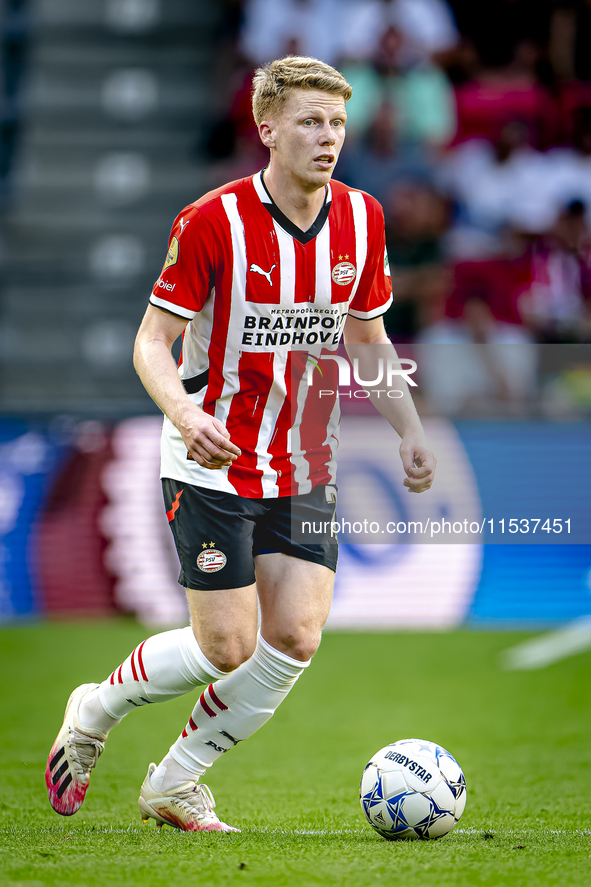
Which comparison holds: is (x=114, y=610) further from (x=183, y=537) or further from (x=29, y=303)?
(x=183, y=537)

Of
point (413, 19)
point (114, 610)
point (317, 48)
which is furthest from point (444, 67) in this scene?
point (114, 610)

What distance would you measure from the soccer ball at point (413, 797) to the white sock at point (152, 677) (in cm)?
61

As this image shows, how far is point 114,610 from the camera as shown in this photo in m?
8.31

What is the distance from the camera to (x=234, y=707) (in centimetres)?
368

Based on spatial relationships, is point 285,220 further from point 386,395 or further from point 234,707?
point 234,707

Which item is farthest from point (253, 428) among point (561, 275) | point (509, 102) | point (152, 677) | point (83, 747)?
point (509, 102)

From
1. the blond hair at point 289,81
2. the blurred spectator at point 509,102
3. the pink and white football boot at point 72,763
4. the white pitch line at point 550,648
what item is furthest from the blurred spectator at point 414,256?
the pink and white football boot at point 72,763

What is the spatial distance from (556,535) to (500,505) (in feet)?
1.77

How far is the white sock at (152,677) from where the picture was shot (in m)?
3.60

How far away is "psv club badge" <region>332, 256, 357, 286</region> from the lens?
367 centimetres

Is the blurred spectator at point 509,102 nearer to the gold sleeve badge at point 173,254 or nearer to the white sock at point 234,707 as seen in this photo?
the gold sleeve badge at point 173,254

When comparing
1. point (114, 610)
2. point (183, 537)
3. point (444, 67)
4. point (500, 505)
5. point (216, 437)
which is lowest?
point (114, 610)

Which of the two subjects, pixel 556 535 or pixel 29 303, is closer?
pixel 556 535

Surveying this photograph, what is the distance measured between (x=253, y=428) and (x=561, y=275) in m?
6.84
